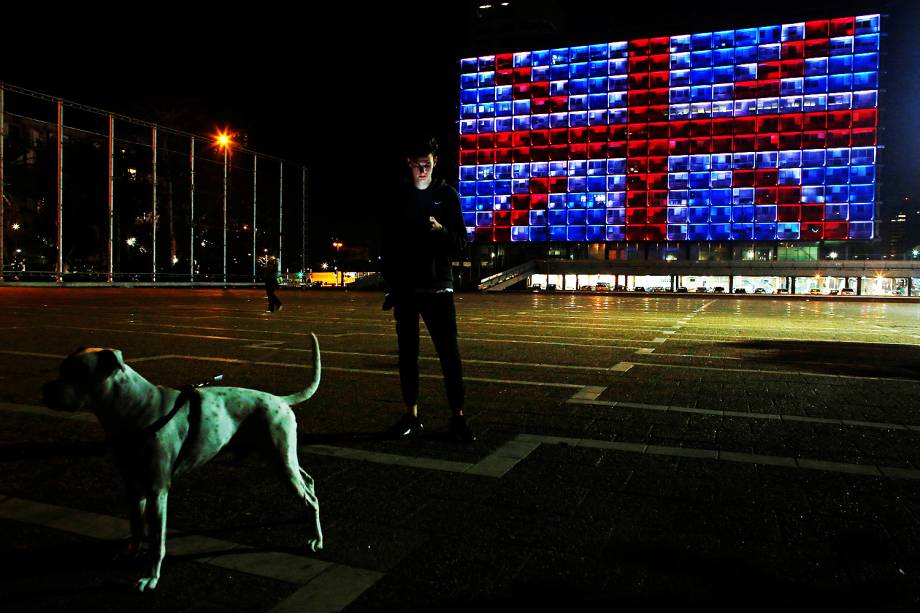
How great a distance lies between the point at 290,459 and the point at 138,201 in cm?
5270

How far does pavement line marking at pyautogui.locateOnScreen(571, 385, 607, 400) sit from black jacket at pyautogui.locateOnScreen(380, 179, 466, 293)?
2293 mm

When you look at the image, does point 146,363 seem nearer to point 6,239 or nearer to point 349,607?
point 349,607

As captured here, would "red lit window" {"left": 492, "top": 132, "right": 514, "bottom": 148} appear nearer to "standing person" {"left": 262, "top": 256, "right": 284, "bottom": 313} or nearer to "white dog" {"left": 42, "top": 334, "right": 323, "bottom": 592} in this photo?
"standing person" {"left": 262, "top": 256, "right": 284, "bottom": 313}

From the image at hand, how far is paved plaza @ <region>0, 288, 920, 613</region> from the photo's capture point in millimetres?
2428

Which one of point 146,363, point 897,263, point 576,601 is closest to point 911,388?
point 576,601

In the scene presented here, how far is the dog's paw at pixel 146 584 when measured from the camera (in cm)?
240

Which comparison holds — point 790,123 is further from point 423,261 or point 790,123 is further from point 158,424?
point 158,424

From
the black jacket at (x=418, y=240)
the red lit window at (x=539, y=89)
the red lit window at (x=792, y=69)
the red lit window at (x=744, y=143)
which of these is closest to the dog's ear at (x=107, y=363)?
the black jacket at (x=418, y=240)

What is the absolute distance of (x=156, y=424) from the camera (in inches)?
96.9

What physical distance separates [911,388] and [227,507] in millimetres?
6943

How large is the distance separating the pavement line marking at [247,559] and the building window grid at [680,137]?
274ft

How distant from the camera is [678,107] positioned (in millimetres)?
82812

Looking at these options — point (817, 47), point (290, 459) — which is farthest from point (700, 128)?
point (290, 459)

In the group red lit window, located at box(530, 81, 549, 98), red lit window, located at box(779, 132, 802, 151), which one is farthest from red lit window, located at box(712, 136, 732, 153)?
red lit window, located at box(530, 81, 549, 98)
